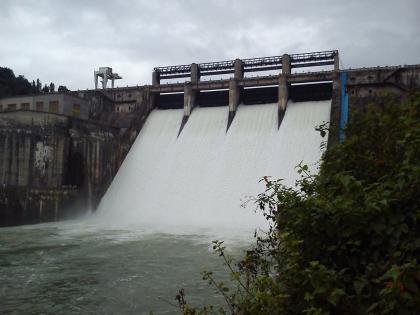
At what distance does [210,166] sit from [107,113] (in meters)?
8.67

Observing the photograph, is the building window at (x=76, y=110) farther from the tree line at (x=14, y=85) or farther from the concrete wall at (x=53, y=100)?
the tree line at (x=14, y=85)

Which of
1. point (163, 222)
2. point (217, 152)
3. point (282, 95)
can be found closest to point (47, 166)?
point (163, 222)

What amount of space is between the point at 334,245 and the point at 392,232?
0.36 metres

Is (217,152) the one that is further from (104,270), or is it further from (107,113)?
(104,270)

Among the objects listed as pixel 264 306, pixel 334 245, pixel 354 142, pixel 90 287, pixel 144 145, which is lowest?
pixel 90 287

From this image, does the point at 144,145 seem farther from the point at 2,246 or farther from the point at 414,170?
the point at 414,170

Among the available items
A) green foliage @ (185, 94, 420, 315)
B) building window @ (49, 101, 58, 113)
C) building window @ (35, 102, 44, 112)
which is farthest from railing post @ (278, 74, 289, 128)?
green foliage @ (185, 94, 420, 315)

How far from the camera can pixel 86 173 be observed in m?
18.7

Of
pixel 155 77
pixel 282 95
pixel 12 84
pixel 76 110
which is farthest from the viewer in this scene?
pixel 12 84

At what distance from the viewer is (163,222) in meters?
16.5

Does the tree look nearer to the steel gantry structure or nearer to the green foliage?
the steel gantry structure

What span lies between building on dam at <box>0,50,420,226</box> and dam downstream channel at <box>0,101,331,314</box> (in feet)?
2.61

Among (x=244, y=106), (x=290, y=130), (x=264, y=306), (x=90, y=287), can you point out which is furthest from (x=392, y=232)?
(x=244, y=106)

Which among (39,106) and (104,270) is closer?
(104,270)
